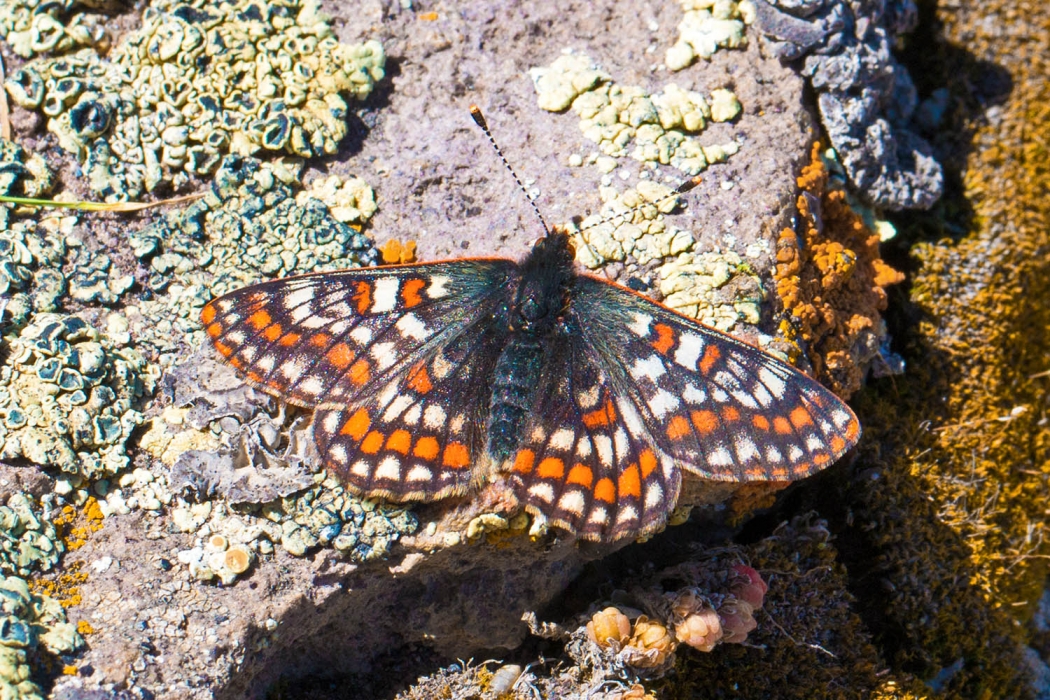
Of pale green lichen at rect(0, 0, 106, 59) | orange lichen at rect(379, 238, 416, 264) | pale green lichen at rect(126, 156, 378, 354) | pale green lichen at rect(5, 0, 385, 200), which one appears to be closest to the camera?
pale green lichen at rect(126, 156, 378, 354)

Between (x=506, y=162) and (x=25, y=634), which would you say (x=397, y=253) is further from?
Result: (x=25, y=634)

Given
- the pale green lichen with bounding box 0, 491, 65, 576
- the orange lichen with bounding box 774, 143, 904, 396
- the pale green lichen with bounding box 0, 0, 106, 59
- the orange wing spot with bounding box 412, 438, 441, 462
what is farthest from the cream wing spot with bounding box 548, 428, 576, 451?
the pale green lichen with bounding box 0, 0, 106, 59

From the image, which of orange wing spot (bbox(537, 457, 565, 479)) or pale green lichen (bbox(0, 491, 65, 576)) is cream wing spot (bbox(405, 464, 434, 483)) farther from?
pale green lichen (bbox(0, 491, 65, 576))

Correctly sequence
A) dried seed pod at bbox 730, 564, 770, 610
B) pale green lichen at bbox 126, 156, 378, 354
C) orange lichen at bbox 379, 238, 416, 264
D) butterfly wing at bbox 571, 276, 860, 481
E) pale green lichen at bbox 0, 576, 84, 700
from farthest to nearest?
orange lichen at bbox 379, 238, 416, 264 → pale green lichen at bbox 126, 156, 378, 354 → dried seed pod at bbox 730, 564, 770, 610 → butterfly wing at bbox 571, 276, 860, 481 → pale green lichen at bbox 0, 576, 84, 700

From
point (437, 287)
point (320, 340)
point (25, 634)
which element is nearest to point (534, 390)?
point (437, 287)

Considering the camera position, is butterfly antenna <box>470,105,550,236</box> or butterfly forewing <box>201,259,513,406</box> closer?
butterfly forewing <box>201,259,513,406</box>
